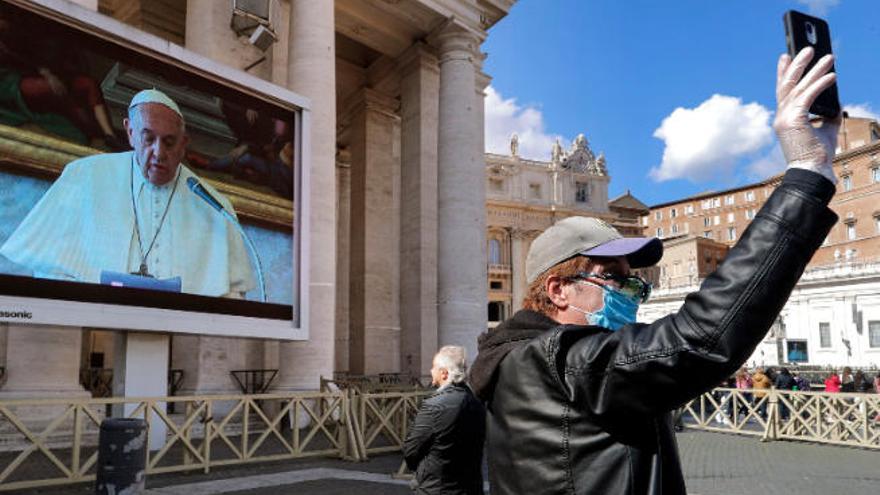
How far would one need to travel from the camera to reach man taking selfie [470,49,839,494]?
4.97 ft

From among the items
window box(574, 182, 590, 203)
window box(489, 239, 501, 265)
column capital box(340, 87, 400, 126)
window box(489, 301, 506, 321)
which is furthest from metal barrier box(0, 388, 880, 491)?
window box(574, 182, 590, 203)

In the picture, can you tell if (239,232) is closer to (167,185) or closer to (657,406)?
(167,185)

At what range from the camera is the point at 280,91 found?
12797 millimetres

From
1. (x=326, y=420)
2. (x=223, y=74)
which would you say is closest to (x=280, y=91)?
(x=223, y=74)

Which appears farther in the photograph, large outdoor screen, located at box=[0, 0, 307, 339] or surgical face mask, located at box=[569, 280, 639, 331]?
large outdoor screen, located at box=[0, 0, 307, 339]

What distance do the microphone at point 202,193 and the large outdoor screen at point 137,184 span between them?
0.02 metres

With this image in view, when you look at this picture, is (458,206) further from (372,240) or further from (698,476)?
(698,476)

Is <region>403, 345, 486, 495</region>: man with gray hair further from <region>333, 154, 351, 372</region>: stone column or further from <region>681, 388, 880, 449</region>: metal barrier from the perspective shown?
<region>333, 154, 351, 372</region>: stone column

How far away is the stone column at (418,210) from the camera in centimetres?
2055

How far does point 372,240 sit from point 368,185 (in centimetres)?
185

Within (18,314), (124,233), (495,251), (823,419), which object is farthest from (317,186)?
(495,251)

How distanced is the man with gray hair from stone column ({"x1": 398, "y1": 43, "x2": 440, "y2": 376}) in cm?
1557

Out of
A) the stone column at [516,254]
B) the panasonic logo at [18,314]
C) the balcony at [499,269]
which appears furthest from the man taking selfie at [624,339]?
the balcony at [499,269]

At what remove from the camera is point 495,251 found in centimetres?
6600
